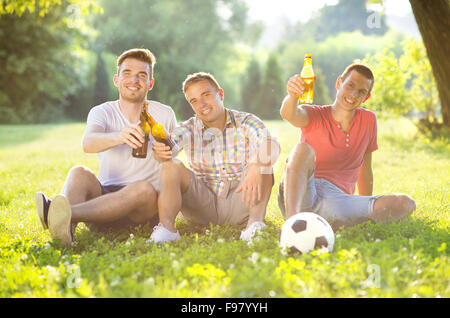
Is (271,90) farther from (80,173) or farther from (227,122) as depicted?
(80,173)

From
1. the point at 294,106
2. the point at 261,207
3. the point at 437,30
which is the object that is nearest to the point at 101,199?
the point at 261,207

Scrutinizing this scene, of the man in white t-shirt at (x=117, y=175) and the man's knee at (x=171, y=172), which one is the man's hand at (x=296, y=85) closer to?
the man's knee at (x=171, y=172)

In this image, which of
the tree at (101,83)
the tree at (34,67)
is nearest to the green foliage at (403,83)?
the tree at (34,67)

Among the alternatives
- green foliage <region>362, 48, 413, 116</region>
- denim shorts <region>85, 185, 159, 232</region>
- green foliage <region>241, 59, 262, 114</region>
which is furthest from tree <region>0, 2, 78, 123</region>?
denim shorts <region>85, 185, 159, 232</region>

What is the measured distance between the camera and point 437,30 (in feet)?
21.5

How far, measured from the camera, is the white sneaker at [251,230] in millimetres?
Answer: 3681

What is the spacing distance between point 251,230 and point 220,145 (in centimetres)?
83

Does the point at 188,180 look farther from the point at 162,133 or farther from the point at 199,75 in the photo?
the point at 199,75

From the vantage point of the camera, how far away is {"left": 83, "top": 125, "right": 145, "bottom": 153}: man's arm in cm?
353

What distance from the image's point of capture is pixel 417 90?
39.7 feet

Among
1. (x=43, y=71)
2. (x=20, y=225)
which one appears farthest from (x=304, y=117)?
(x=43, y=71)

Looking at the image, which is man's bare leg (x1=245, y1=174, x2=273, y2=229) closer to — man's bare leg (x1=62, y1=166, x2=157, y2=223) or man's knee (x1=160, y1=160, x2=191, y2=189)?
man's knee (x1=160, y1=160, x2=191, y2=189)

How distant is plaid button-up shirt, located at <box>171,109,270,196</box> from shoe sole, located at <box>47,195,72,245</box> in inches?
43.9
